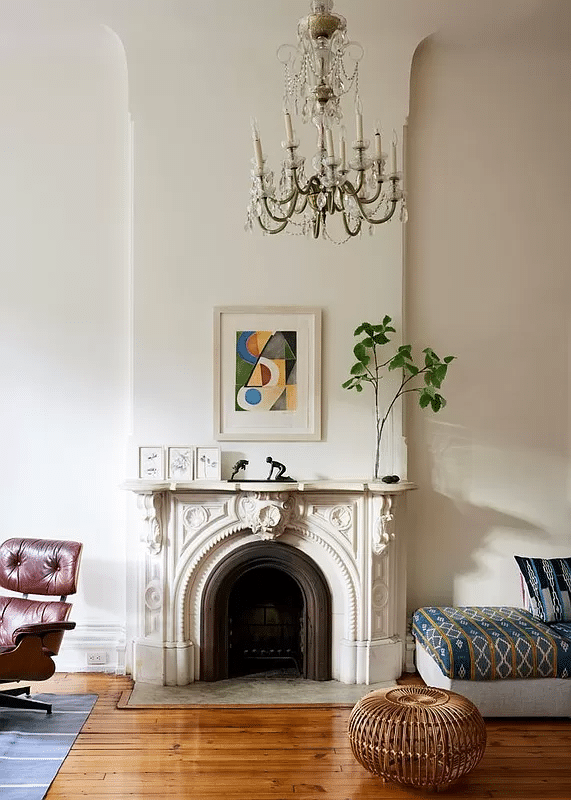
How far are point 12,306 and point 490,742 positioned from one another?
12.0 ft

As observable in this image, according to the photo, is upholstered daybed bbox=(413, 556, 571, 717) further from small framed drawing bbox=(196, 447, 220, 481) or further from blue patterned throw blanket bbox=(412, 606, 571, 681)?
small framed drawing bbox=(196, 447, 220, 481)

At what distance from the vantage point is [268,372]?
5.27 meters

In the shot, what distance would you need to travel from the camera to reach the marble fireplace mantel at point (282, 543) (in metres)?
5.10

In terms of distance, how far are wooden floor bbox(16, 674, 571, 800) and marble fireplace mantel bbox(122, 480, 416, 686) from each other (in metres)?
0.49

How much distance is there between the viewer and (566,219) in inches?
215

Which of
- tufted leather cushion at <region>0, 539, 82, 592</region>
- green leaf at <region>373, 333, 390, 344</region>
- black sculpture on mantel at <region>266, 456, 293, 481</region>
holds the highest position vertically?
green leaf at <region>373, 333, 390, 344</region>

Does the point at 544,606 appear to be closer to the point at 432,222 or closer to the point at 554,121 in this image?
the point at 432,222

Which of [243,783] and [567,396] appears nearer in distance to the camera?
[243,783]

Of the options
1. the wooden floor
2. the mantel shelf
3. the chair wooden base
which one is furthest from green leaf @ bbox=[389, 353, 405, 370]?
the chair wooden base

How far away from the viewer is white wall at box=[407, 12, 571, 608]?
5422mm

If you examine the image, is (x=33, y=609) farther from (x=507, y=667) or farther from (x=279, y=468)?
(x=507, y=667)

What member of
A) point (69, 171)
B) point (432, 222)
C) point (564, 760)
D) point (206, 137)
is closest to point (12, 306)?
point (69, 171)

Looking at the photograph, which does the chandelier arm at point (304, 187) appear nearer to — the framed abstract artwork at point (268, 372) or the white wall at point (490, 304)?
the framed abstract artwork at point (268, 372)

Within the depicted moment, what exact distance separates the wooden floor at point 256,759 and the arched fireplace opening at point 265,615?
510 millimetres
